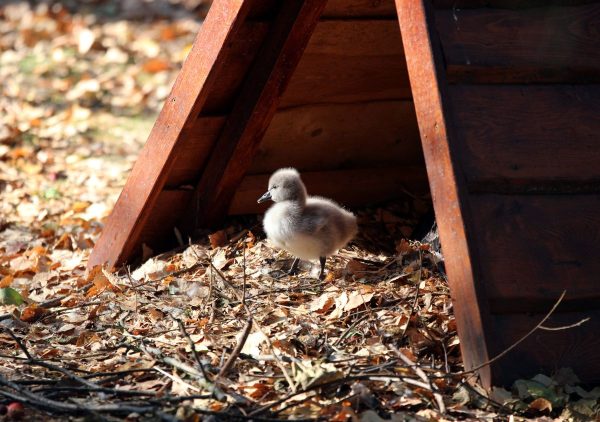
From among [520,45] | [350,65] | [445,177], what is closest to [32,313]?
[445,177]

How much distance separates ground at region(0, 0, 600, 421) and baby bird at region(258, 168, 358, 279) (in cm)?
19

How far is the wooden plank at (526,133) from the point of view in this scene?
354cm

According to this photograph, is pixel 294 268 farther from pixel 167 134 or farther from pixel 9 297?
pixel 9 297

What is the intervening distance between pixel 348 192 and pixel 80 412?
3.10 meters

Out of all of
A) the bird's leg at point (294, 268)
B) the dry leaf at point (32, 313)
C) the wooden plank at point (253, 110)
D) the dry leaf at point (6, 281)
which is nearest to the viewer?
the dry leaf at point (32, 313)

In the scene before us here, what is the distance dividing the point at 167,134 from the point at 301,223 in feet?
2.93

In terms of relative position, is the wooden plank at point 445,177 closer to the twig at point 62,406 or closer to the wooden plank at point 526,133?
the wooden plank at point 526,133

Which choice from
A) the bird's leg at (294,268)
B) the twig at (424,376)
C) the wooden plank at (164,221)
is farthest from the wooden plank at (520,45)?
the wooden plank at (164,221)

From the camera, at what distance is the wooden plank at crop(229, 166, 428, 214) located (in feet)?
18.2

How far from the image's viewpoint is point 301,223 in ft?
15.4

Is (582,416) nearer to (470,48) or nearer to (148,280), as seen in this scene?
(470,48)

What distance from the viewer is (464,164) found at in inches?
138

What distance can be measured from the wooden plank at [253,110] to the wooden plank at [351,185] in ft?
0.62

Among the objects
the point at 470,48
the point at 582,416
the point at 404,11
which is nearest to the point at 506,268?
the point at 582,416
